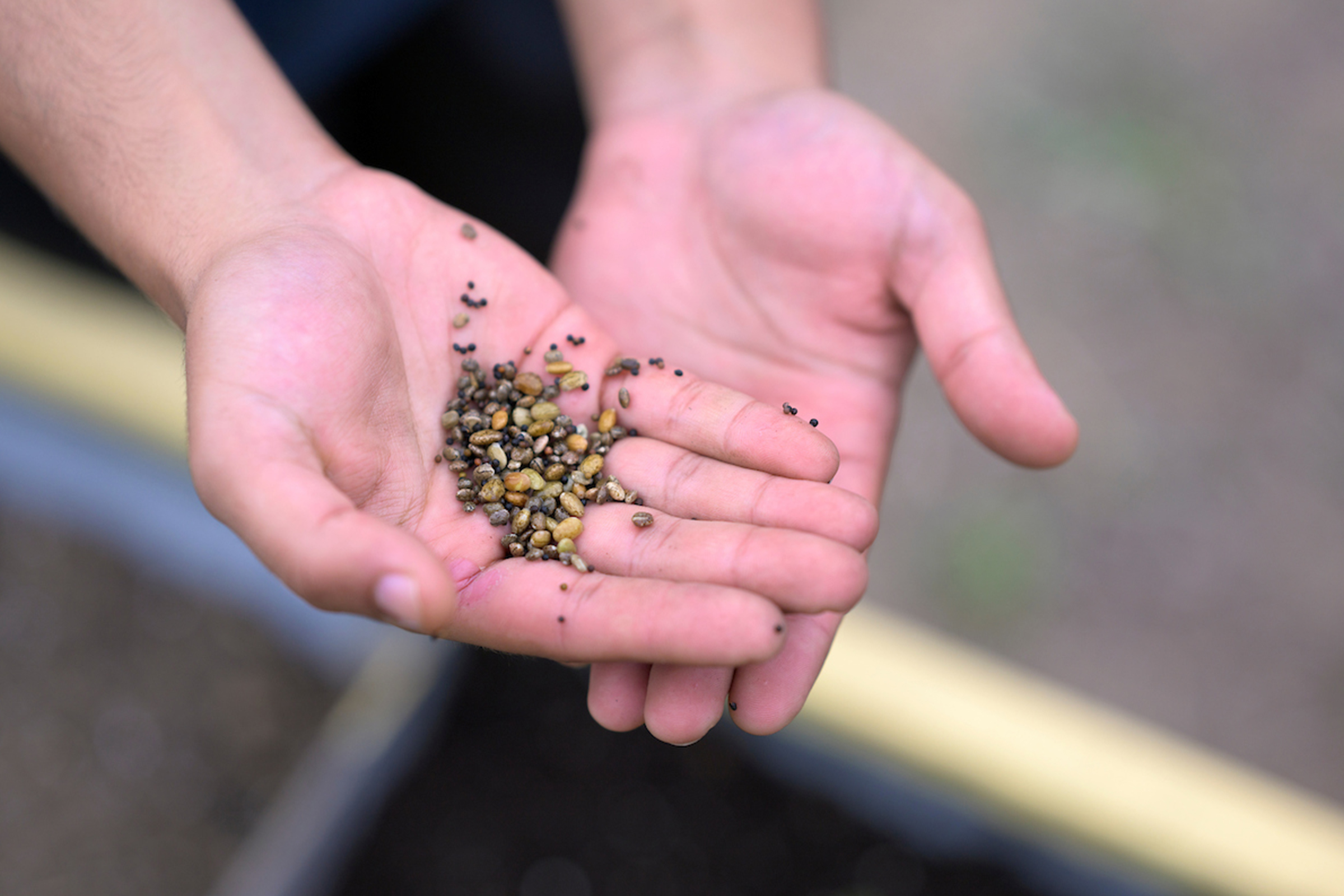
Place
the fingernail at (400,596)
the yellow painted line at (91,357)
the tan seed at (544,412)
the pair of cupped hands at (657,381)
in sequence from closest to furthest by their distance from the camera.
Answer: the fingernail at (400,596) < the pair of cupped hands at (657,381) < the tan seed at (544,412) < the yellow painted line at (91,357)

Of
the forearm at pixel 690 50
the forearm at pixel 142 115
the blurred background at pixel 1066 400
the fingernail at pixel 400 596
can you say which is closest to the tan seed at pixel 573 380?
the forearm at pixel 142 115

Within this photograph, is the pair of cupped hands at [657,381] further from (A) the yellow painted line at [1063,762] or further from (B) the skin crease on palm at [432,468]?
(A) the yellow painted line at [1063,762]

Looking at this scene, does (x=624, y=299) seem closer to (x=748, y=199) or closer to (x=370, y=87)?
(x=748, y=199)

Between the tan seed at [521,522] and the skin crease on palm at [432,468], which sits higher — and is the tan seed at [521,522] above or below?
below

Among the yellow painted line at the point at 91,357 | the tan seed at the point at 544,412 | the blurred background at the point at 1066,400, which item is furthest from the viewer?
the yellow painted line at the point at 91,357

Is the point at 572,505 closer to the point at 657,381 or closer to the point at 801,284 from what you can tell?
the point at 657,381

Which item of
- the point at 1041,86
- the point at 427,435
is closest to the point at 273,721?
the point at 427,435

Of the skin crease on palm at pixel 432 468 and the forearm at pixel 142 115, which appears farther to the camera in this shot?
the forearm at pixel 142 115

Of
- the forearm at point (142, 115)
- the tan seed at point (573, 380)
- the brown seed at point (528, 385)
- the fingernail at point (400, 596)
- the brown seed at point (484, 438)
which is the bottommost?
the fingernail at point (400, 596)

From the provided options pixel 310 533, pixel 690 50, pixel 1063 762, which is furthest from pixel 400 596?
pixel 690 50
